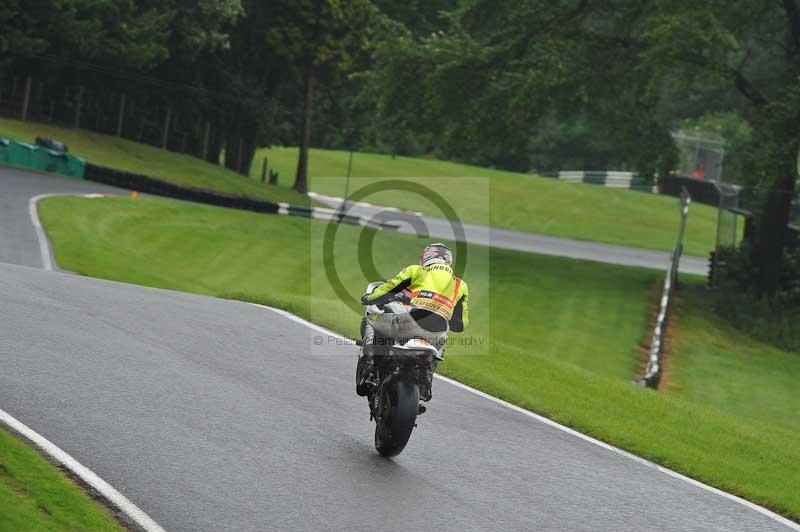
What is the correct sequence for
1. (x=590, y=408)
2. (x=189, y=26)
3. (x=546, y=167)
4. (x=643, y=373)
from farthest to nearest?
(x=546, y=167)
(x=189, y=26)
(x=643, y=373)
(x=590, y=408)

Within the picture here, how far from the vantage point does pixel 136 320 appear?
15.0m

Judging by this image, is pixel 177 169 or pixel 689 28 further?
pixel 177 169

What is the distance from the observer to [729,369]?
26828 mm

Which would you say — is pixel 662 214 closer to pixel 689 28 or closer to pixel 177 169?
pixel 177 169

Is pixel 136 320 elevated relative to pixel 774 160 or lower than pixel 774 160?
lower

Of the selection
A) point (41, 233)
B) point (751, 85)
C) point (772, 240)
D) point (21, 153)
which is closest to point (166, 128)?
point (21, 153)

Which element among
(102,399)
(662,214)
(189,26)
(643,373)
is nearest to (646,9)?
(643,373)

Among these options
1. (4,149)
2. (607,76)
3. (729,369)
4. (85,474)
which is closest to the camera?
(85,474)

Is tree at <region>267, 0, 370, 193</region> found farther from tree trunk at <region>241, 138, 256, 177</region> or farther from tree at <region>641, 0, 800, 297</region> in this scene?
tree at <region>641, 0, 800, 297</region>

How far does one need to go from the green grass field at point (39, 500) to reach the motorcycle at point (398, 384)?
2886 millimetres

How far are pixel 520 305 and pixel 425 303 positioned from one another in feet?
68.5

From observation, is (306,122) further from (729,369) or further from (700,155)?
(729,369)

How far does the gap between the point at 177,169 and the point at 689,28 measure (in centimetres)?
2859

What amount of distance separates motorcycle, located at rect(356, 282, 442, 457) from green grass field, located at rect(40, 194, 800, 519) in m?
3.00
